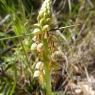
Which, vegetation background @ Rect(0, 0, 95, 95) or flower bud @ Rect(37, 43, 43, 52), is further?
vegetation background @ Rect(0, 0, 95, 95)

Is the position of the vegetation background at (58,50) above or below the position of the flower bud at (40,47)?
below

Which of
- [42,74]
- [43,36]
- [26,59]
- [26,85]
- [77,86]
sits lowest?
[77,86]

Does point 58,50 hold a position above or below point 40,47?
below

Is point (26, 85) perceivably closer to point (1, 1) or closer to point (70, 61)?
point (70, 61)

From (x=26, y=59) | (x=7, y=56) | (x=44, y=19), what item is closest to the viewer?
(x=44, y=19)

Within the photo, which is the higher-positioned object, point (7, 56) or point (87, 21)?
point (7, 56)

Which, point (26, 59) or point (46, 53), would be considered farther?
point (26, 59)

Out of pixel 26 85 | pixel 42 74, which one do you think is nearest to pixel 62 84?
pixel 26 85

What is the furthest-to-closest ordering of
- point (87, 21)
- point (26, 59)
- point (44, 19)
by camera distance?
point (87, 21) < point (26, 59) < point (44, 19)

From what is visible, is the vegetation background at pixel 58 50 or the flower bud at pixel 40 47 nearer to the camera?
the flower bud at pixel 40 47

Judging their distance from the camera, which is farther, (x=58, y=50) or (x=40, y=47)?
(x=58, y=50)

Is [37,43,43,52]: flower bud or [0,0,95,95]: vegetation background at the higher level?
[37,43,43,52]: flower bud
